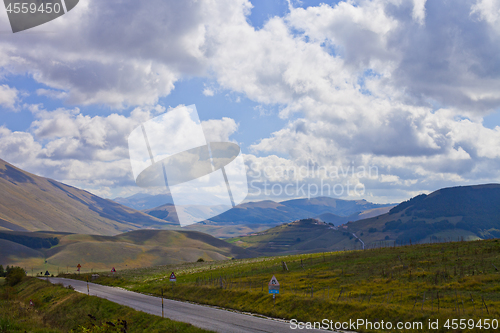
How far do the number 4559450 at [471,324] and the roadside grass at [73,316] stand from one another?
1509cm

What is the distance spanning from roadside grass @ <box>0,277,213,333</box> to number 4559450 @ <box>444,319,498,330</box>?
15092mm

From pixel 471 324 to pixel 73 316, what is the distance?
37.5 metres

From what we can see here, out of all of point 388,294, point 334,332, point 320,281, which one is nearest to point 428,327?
point 334,332

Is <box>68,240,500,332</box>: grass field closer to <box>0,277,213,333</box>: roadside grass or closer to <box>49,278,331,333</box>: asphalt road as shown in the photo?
<box>49,278,331,333</box>: asphalt road

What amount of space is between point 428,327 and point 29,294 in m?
68.8

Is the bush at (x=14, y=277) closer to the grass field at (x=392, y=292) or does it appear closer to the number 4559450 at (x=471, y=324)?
the grass field at (x=392, y=292)

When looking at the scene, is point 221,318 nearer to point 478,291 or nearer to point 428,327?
point 428,327

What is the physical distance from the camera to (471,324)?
19.2m

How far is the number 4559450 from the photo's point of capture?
18.8m

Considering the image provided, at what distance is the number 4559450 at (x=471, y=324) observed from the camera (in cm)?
1881

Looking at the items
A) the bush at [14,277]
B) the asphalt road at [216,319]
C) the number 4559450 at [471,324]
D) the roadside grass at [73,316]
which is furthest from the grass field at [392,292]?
the bush at [14,277]

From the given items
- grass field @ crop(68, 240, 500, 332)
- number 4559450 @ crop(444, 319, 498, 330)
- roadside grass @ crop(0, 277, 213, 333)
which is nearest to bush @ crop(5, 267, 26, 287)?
roadside grass @ crop(0, 277, 213, 333)

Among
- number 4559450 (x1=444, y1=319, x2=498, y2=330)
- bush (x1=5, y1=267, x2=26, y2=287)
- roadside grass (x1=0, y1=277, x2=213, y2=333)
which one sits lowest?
bush (x1=5, y1=267, x2=26, y2=287)

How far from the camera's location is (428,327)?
20.2 meters
